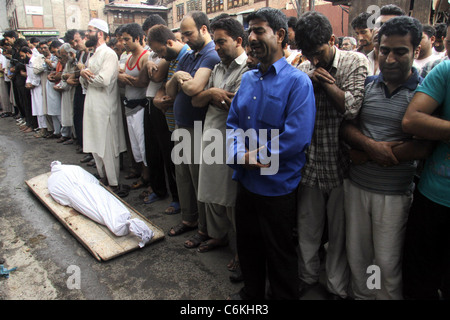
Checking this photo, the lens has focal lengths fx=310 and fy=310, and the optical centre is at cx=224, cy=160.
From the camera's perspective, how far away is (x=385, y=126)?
187 cm

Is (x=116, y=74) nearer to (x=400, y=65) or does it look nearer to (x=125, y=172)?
(x=125, y=172)

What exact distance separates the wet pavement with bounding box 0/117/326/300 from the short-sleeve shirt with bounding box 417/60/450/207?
115 centimetres

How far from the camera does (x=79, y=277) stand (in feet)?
8.66

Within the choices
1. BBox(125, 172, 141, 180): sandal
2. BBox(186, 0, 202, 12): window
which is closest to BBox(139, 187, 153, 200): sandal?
BBox(125, 172, 141, 180): sandal

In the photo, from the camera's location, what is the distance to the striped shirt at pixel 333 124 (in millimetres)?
1946

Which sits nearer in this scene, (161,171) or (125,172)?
(161,171)

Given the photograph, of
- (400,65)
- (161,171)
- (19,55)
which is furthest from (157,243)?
(19,55)

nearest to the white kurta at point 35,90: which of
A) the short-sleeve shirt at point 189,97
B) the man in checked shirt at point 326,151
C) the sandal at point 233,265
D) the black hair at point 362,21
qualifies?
the short-sleeve shirt at point 189,97

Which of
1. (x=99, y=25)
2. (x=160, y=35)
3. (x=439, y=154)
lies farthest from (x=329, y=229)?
(x=99, y=25)

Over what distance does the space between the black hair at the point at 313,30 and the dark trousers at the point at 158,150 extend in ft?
7.03

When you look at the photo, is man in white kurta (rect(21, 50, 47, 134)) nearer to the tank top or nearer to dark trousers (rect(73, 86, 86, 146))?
dark trousers (rect(73, 86, 86, 146))

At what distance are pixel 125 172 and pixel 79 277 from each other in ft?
9.09

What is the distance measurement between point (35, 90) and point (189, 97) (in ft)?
21.1

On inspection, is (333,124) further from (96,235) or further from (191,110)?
(96,235)
